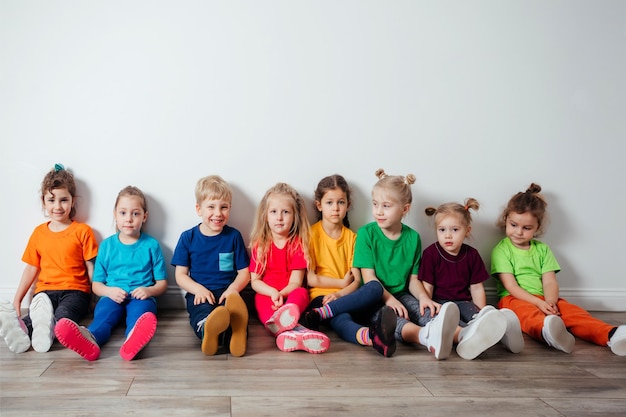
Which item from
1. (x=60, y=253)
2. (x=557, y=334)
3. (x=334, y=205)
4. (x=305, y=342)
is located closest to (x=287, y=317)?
(x=305, y=342)

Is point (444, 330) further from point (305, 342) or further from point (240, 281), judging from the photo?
point (240, 281)

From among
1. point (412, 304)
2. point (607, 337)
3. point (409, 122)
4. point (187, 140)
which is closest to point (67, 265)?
point (187, 140)

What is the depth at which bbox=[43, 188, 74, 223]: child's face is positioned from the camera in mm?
2572

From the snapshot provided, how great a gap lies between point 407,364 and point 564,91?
71.7 inches

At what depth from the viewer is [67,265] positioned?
259 cm

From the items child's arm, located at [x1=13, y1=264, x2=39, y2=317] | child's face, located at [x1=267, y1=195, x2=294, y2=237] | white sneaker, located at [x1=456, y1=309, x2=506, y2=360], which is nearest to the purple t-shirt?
white sneaker, located at [x1=456, y1=309, x2=506, y2=360]

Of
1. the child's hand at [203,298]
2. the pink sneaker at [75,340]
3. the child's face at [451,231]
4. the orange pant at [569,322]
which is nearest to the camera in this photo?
the pink sneaker at [75,340]

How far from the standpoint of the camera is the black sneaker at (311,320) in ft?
7.68

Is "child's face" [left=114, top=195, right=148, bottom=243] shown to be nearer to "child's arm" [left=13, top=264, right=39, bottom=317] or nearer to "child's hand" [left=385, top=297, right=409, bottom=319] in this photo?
"child's arm" [left=13, top=264, right=39, bottom=317]

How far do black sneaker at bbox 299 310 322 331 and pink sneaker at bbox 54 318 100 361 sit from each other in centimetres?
84

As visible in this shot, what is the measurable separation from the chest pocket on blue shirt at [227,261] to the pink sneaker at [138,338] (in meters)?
0.65

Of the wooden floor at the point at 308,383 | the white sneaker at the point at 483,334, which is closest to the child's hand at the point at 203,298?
the wooden floor at the point at 308,383

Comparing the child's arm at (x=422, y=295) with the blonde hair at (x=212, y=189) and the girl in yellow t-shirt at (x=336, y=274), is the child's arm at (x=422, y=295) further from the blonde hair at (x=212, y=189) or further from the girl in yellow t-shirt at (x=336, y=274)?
the blonde hair at (x=212, y=189)

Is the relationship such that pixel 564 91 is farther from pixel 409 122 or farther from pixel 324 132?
pixel 324 132
